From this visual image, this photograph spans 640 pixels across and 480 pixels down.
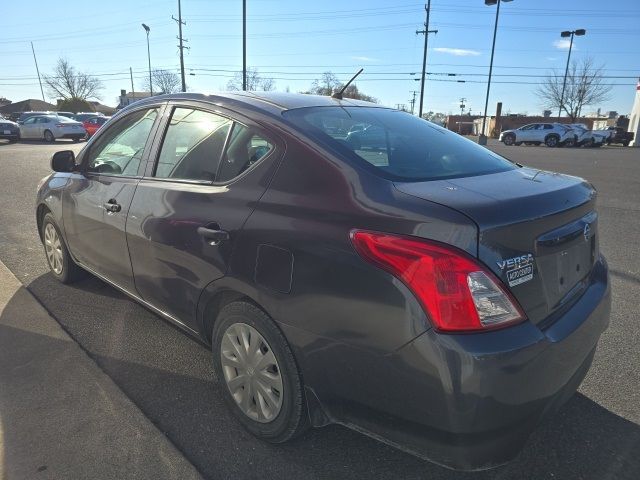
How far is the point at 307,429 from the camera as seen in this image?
7.70ft

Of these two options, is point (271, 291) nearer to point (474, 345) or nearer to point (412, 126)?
point (474, 345)

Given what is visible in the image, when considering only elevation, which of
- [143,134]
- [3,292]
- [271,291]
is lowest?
[3,292]

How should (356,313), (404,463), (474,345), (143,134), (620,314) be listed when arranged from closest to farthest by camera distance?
(474,345)
(356,313)
(404,463)
(143,134)
(620,314)

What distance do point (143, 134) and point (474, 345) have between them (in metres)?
2.56

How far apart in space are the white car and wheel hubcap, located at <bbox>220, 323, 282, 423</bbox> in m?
26.6

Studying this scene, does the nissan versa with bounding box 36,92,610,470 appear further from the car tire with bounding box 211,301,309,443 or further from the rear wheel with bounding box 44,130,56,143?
the rear wheel with bounding box 44,130,56,143

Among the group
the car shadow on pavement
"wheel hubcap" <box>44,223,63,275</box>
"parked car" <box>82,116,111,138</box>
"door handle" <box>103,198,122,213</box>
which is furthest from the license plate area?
"parked car" <box>82,116,111,138</box>

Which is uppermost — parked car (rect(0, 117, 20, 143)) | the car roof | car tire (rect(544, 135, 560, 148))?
the car roof

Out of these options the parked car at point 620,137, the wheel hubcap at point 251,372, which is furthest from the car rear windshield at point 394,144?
the parked car at point 620,137

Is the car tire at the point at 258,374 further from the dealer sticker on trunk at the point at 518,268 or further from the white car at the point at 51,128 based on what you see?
the white car at the point at 51,128

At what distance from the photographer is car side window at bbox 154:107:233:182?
2.65 metres

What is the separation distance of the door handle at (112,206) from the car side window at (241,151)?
1.00m

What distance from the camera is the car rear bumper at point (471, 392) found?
5.47ft

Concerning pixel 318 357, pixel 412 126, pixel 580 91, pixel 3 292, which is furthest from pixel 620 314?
pixel 580 91
